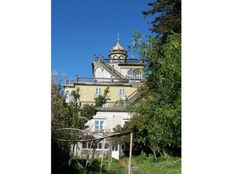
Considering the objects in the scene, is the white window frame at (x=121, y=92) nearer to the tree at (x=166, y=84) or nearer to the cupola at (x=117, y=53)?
the cupola at (x=117, y=53)

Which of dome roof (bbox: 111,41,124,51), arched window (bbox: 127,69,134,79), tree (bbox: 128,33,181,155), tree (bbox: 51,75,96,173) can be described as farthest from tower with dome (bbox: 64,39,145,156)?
tree (bbox: 51,75,96,173)

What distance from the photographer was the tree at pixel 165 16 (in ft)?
22.9

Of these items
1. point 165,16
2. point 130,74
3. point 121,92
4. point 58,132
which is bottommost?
point 58,132

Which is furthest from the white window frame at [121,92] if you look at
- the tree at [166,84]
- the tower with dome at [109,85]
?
Result: the tree at [166,84]

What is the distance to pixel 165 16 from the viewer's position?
7254 millimetres

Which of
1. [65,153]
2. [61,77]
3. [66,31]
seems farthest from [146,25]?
[66,31]

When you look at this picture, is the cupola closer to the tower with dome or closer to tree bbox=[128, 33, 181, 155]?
the tower with dome

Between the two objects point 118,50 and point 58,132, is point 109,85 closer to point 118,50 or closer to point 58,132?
point 118,50

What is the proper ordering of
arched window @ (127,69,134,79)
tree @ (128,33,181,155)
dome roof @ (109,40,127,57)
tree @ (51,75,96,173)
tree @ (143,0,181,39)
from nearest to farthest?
1. tree @ (51,75,96,173)
2. tree @ (128,33,181,155)
3. tree @ (143,0,181,39)
4. arched window @ (127,69,134,79)
5. dome roof @ (109,40,127,57)

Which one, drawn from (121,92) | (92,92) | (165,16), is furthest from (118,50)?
(165,16)

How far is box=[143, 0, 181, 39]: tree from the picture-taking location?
6.97m
